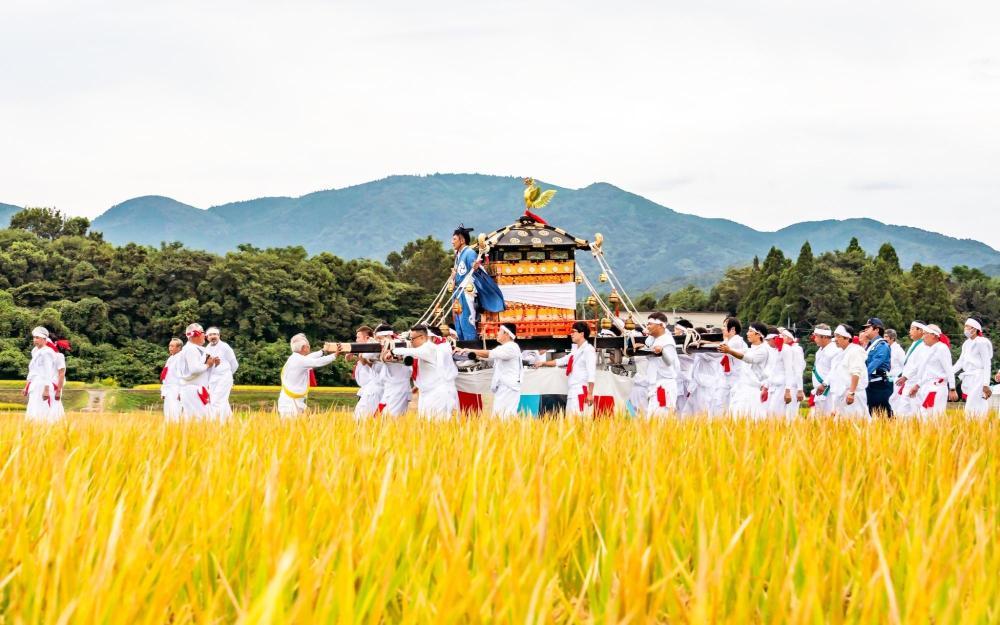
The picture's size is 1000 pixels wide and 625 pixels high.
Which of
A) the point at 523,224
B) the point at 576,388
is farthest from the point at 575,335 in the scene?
the point at 523,224

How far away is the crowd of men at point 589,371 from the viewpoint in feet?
34.2

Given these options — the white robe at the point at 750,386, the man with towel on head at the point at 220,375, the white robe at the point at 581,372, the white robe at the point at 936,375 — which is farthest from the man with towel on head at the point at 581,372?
the man with towel on head at the point at 220,375

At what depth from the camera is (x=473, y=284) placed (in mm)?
15141

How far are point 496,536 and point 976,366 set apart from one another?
440 inches

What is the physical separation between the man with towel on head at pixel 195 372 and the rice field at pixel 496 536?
688 centimetres

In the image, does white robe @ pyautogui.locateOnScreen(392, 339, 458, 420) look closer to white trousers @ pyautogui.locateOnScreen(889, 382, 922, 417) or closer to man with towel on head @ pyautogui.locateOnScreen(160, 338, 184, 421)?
man with towel on head @ pyautogui.locateOnScreen(160, 338, 184, 421)

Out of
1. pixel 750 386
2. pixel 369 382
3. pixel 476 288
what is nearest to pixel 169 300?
pixel 476 288

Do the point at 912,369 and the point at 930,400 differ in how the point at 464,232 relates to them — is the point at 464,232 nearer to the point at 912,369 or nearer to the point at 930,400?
the point at 912,369

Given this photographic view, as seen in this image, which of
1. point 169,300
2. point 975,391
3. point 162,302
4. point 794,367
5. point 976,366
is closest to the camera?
point 976,366

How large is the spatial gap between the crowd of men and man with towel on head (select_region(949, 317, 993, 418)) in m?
0.01

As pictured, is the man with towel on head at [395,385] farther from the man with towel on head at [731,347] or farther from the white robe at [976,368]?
the white robe at [976,368]

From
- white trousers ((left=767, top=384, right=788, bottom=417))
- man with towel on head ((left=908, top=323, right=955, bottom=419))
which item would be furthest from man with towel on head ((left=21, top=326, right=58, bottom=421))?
man with towel on head ((left=908, top=323, right=955, bottom=419))

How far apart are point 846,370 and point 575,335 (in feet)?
10.3

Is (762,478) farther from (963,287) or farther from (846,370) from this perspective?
(963,287)
